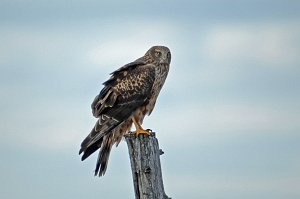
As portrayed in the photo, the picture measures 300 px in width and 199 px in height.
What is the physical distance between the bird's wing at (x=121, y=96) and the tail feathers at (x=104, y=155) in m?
0.14

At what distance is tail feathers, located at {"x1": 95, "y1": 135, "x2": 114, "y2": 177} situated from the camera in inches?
524

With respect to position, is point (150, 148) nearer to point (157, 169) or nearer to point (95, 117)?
point (157, 169)

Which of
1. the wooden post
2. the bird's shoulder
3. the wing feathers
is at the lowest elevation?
the wooden post

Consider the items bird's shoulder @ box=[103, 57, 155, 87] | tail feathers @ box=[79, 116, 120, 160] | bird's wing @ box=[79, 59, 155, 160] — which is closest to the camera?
tail feathers @ box=[79, 116, 120, 160]

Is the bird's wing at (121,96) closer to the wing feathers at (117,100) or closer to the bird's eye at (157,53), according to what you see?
the wing feathers at (117,100)

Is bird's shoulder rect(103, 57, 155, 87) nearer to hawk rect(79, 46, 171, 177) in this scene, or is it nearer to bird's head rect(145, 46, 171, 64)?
hawk rect(79, 46, 171, 177)

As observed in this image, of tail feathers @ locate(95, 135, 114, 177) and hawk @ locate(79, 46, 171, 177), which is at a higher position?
hawk @ locate(79, 46, 171, 177)

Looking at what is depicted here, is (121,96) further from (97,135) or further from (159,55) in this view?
(159,55)

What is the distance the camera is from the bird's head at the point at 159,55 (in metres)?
16.1

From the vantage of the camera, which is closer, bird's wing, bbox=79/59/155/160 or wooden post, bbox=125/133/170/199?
wooden post, bbox=125/133/170/199

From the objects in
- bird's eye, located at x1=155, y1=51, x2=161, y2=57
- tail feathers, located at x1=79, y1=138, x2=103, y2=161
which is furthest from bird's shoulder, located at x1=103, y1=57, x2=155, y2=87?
tail feathers, located at x1=79, y1=138, x2=103, y2=161

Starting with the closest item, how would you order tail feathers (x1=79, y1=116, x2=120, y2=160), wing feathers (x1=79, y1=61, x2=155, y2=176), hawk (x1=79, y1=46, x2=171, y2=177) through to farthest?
tail feathers (x1=79, y1=116, x2=120, y2=160) → wing feathers (x1=79, y1=61, x2=155, y2=176) → hawk (x1=79, y1=46, x2=171, y2=177)

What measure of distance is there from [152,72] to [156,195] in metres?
5.82

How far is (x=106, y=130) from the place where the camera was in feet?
46.4
